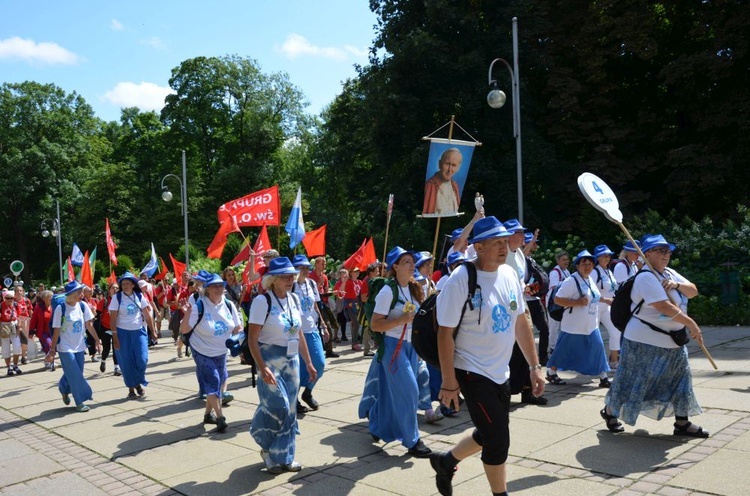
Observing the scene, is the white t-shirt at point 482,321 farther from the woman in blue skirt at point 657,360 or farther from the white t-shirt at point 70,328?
the white t-shirt at point 70,328

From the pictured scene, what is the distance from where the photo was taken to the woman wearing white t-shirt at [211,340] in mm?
7582

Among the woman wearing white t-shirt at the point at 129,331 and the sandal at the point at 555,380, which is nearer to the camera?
the sandal at the point at 555,380

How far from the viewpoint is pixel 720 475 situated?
4.99m

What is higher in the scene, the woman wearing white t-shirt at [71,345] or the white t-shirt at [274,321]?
the white t-shirt at [274,321]

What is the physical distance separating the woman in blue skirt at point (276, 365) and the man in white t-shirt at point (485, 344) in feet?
6.94

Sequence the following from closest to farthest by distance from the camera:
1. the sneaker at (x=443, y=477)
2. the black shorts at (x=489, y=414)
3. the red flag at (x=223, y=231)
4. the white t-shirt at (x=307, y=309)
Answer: the black shorts at (x=489, y=414), the sneaker at (x=443, y=477), the white t-shirt at (x=307, y=309), the red flag at (x=223, y=231)

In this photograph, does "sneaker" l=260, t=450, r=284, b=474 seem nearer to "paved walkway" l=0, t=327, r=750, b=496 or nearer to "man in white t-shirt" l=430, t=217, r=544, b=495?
"paved walkway" l=0, t=327, r=750, b=496

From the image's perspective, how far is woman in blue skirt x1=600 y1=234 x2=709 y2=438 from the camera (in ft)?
19.5

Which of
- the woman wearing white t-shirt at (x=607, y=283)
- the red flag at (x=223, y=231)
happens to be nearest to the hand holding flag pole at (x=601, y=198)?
the woman wearing white t-shirt at (x=607, y=283)

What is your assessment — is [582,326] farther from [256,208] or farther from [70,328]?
[70,328]

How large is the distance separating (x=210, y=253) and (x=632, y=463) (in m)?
11.0

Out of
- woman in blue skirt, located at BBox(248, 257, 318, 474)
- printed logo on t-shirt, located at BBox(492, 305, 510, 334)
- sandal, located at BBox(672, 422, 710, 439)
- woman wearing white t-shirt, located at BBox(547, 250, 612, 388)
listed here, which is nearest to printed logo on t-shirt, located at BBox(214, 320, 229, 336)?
woman in blue skirt, located at BBox(248, 257, 318, 474)

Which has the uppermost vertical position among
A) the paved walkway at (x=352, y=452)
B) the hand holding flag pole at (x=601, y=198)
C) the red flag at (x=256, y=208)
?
the red flag at (x=256, y=208)

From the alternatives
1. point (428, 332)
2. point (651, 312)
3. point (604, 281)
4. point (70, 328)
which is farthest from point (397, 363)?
point (70, 328)
